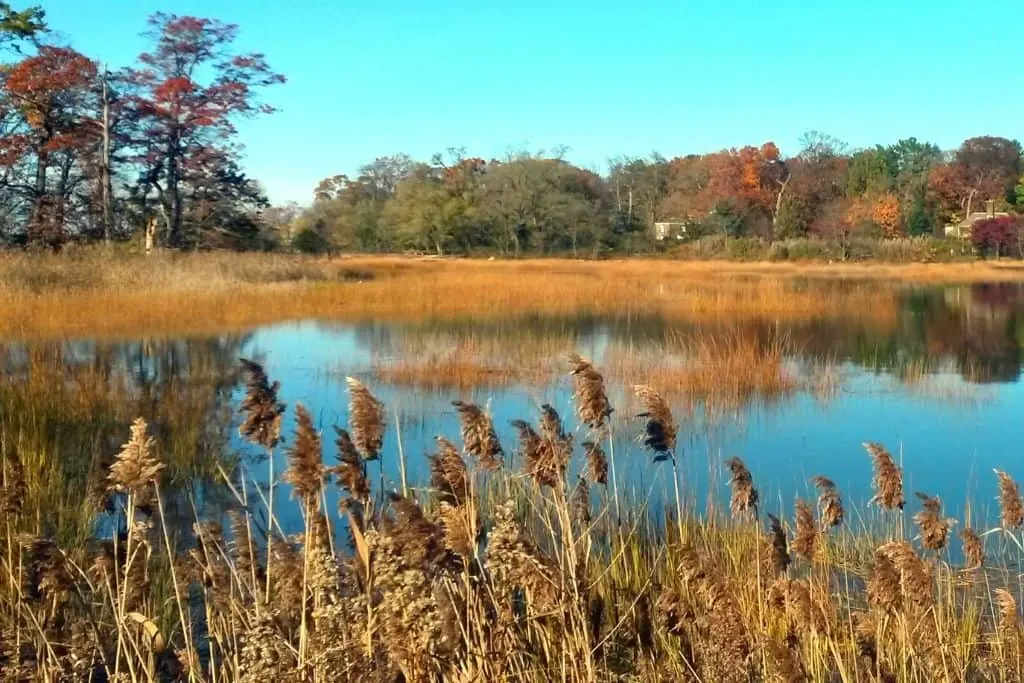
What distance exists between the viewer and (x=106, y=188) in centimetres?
2350

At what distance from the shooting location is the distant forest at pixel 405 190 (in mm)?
22391

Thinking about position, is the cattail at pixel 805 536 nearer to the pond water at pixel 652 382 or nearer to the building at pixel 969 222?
the pond water at pixel 652 382

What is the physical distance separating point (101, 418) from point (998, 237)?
42035 mm

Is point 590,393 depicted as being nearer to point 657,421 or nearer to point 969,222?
point 657,421

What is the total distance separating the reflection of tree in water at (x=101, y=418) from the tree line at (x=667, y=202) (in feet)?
101

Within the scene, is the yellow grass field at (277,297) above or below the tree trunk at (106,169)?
below

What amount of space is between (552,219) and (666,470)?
42.7 metres

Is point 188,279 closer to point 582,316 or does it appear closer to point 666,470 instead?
point 582,316

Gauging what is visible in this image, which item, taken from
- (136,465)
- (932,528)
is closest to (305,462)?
(136,465)

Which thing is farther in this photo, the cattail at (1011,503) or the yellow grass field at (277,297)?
the yellow grass field at (277,297)

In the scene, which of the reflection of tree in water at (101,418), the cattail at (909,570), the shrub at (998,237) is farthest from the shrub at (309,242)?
the cattail at (909,570)

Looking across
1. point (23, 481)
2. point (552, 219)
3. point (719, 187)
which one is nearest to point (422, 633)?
point (23, 481)

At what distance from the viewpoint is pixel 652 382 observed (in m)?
10.1

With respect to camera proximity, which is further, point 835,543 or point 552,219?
point 552,219
